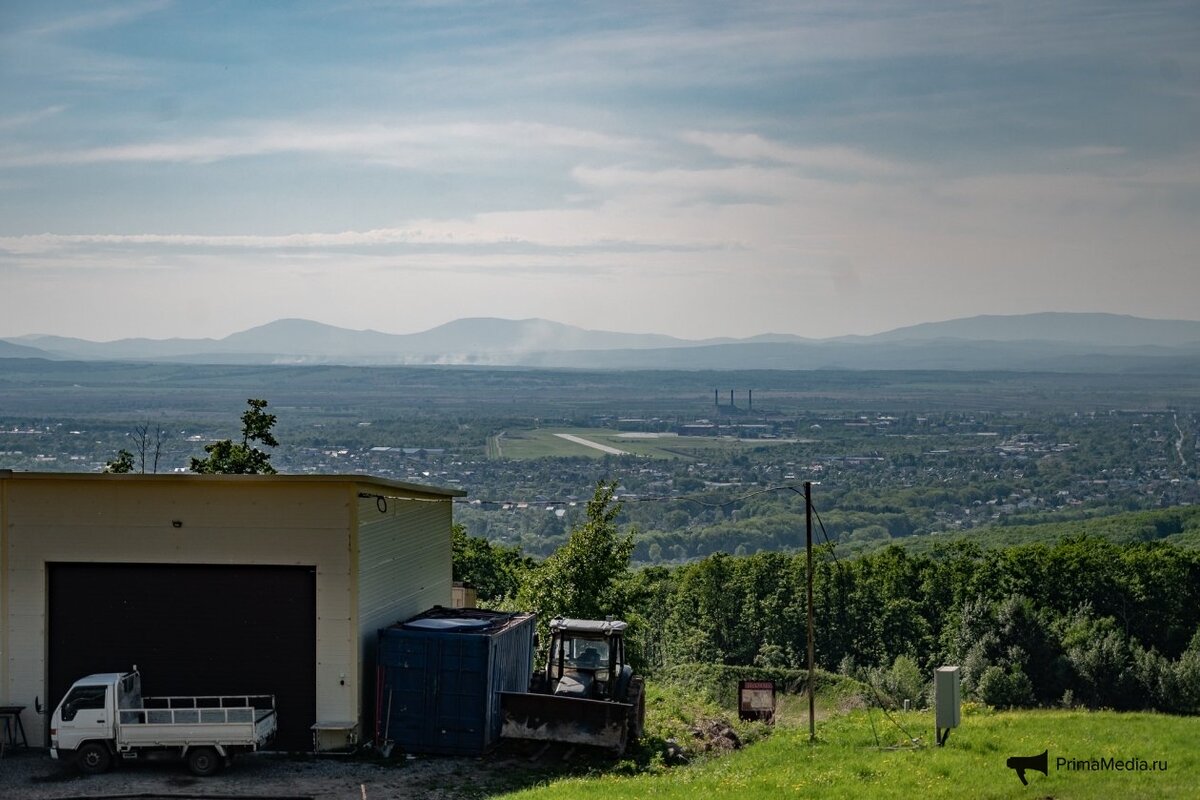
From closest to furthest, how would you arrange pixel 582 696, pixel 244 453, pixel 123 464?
1. pixel 582 696
2. pixel 123 464
3. pixel 244 453

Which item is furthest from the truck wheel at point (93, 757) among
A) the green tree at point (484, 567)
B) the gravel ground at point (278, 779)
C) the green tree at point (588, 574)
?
the green tree at point (484, 567)

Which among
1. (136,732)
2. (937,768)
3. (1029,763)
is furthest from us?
(136,732)

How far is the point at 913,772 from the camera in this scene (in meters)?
20.8

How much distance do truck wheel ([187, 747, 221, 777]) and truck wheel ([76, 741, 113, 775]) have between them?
144 centimetres

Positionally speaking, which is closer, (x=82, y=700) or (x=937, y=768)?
(x=937, y=768)

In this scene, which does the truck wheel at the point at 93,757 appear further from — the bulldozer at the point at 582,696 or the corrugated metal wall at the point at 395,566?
the bulldozer at the point at 582,696

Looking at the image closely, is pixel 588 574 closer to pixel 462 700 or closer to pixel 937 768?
pixel 462 700

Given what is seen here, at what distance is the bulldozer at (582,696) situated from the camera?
24.3 meters

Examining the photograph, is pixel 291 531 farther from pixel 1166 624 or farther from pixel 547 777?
pixel 1166 624

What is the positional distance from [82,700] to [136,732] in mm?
1147

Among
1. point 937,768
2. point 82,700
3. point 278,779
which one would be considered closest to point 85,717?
point 82,700

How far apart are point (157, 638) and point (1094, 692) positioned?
51.1 m

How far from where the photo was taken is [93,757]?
74.9 feet

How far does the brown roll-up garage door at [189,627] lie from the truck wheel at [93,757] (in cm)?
232
